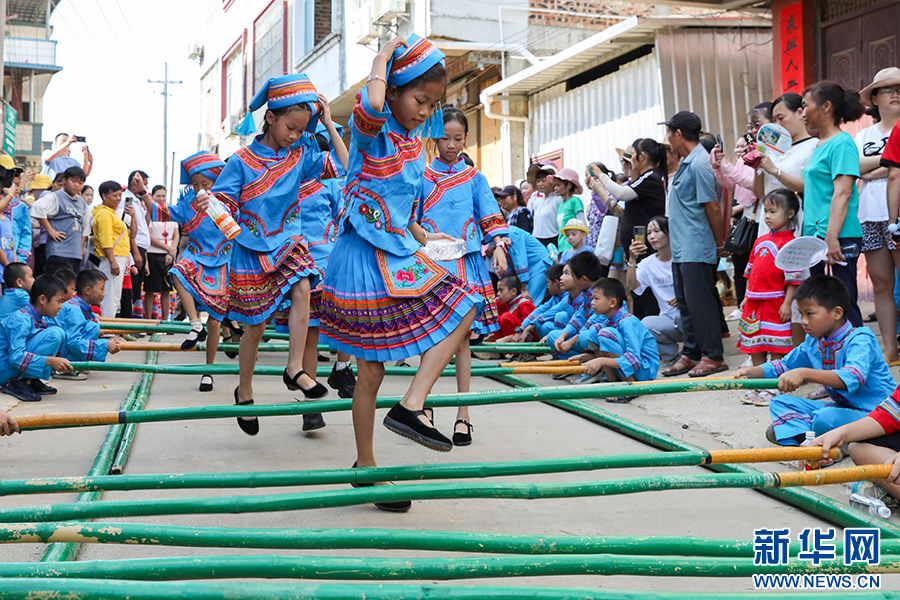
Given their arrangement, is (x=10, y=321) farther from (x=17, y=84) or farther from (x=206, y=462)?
(x=17, y=84)

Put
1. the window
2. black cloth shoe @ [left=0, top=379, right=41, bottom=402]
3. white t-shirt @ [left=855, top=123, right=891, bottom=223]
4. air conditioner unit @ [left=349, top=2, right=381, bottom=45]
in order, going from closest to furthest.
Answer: white t-shirt @ [left=855, top=123, right=891, bottom=223], black cloth shoe @ [left=0, top=379, right=41, bottom=402], air conditioner unit @ [left=349, top=2, right=381, bottom=45], the window

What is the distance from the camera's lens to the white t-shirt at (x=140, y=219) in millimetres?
10281

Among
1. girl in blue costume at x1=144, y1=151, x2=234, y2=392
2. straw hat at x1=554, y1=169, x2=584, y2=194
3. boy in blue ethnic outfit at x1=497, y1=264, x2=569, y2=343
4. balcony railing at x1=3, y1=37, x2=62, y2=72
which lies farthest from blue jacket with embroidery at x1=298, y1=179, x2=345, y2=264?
balcony railing at x1=3, y1=37, x2=62, y2=72

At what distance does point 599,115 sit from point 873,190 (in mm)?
7285

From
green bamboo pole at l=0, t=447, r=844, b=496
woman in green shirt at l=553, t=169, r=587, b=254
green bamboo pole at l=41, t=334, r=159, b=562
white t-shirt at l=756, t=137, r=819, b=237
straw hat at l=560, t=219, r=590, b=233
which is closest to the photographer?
green bamboo pole at l=41, t=334, r=159, b=562

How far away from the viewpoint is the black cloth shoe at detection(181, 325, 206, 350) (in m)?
6.20

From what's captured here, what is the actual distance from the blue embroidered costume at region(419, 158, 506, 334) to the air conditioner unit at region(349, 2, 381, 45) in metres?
11.3

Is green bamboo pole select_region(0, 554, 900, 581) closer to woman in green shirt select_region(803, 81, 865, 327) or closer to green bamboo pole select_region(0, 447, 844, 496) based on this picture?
green bamboo pole select_region(0, 447, 844, 496)

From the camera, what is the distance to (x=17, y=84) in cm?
3044

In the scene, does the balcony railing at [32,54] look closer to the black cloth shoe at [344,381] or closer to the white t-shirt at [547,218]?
the white t-shirt at [547,218]

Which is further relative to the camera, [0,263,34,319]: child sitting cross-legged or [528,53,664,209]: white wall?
[528,53,664,209]: white wall

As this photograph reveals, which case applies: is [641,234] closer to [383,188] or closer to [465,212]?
[465,212]

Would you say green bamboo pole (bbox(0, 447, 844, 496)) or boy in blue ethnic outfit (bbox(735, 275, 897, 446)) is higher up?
boy in blue ethnic outfit (bbox(735, 275, 897, 446))

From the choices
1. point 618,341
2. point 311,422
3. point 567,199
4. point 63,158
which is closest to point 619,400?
point 618,341
